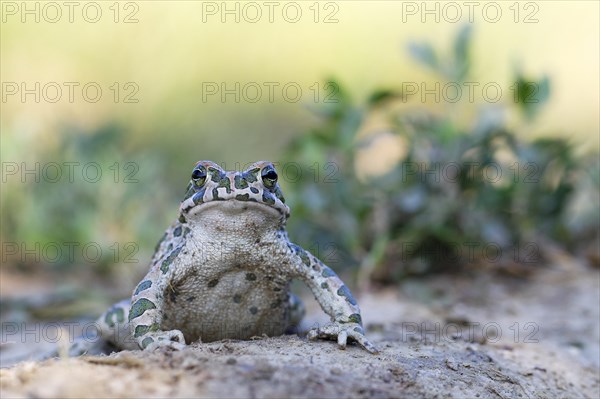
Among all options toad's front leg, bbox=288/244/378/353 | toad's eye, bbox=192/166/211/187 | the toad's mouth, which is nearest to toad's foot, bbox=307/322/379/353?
toad's front leg, bbox=288/244/378/353

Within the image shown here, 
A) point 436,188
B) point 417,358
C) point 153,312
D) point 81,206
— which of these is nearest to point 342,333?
point 417,358

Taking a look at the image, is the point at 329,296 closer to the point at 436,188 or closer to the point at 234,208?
the point at 234,208

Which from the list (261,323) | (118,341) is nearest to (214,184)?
(261,323)

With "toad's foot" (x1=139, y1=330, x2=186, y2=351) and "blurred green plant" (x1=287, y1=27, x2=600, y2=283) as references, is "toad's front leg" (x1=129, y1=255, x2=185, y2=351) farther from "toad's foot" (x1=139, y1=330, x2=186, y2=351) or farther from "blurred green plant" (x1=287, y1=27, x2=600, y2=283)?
"blurred green plant" (x1=287, y1=27, x2=600, y2=283)

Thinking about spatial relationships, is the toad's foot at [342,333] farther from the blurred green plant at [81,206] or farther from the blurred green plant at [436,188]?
the blurred green plant at [81,206]

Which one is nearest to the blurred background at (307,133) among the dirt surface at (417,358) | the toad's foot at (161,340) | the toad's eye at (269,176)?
the dirt surface at (417,358)

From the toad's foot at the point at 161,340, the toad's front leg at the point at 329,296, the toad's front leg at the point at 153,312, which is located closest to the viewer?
the toad's foot at the point at 161,340

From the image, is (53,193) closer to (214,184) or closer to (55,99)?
(55,99)
